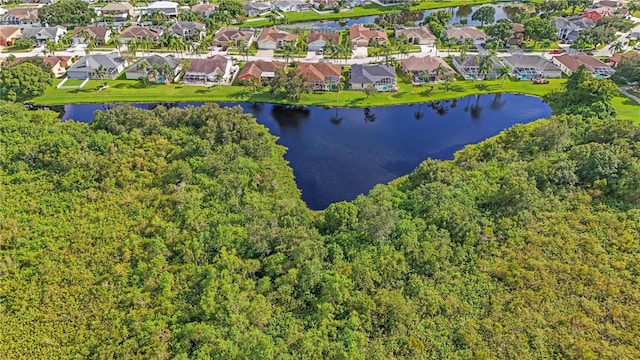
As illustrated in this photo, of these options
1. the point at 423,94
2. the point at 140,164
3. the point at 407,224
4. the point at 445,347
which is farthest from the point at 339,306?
the point at 423,94

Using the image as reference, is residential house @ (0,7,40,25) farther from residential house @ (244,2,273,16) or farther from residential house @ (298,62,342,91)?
residential house @ (298,62,342,91)

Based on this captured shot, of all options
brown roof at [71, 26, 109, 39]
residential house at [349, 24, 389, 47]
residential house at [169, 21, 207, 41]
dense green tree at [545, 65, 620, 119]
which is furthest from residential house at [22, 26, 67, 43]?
dense green tree at [545, 65, 620, 119]

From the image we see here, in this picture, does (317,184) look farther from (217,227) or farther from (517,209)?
(517,209)

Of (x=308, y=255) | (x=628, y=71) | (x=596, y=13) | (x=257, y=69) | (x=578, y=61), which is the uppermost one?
(x=596, y=13)

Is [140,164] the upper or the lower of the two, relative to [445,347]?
upper

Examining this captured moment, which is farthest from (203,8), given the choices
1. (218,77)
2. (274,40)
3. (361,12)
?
(218,77)

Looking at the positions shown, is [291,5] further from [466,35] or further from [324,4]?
[466,35]
